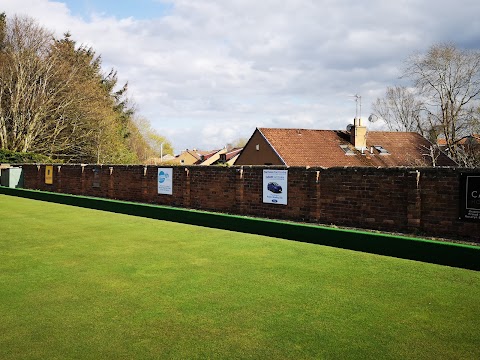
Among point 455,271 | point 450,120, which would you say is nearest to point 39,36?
point 450,120

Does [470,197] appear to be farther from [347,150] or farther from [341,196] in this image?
[347,150]

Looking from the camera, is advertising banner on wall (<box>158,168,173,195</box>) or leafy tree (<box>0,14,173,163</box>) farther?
leafy tree (<box>0,14,173,163</box>)

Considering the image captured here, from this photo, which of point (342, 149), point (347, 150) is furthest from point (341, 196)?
point (347, 150)

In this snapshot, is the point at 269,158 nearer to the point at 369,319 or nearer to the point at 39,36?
the point at 39,36

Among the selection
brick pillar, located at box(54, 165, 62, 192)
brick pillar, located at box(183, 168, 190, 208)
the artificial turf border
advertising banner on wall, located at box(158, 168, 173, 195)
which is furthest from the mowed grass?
brick pillar, located at box(54, 165, 62, 192)

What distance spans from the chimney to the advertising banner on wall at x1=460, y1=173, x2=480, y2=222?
88.0ft

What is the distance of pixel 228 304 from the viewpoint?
547cm

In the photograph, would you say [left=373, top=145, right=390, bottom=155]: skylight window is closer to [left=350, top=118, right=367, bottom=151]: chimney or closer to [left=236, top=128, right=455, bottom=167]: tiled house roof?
[left=236, top=128, right=455, bottom=167]: tiled house roof

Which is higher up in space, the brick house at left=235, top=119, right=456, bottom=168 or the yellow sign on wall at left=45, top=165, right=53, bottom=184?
the brick house at left=235, top=119, right=456, bottom=168

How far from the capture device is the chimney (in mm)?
35562

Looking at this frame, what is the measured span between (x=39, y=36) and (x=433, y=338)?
39268 millimetres

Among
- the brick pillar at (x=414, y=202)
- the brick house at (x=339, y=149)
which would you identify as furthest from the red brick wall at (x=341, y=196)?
the brick house at (x=339, y=149)

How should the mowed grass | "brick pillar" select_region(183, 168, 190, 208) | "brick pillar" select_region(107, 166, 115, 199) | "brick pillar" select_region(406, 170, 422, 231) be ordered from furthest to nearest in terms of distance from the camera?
"brick pillar" select_region(107, 166, 115, 199) → "brick pillar" select_region(183, 168, 190, 208) → "brick pillar" select_region(406, 170, 422, 231) → the mowed grass

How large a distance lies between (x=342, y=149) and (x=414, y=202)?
24936mm
